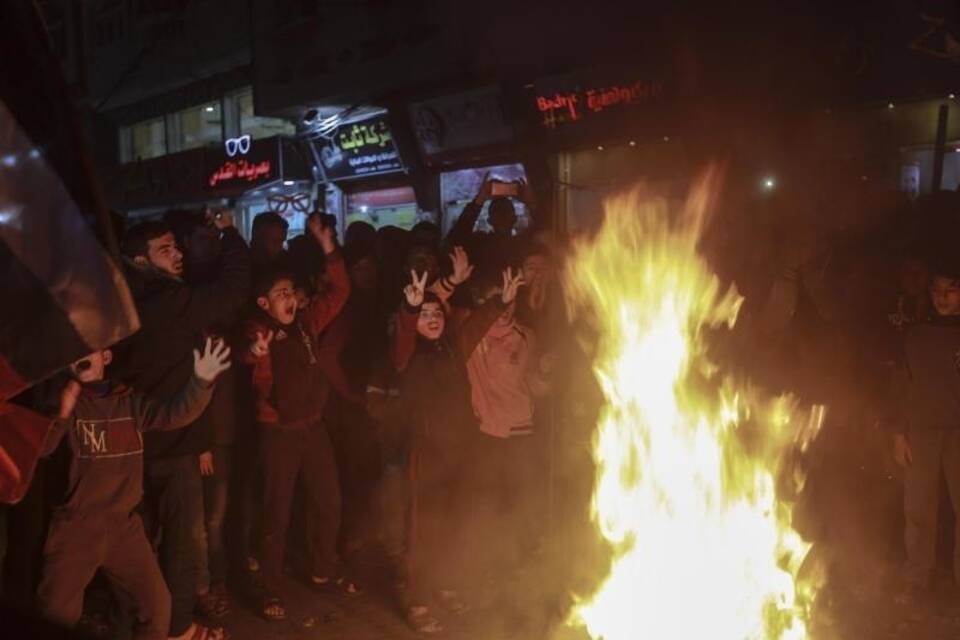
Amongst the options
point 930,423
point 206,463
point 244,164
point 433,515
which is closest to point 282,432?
point 206,463

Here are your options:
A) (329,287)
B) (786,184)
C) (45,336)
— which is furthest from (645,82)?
(45,336)

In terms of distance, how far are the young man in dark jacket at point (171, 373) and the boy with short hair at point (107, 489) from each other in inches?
12.3

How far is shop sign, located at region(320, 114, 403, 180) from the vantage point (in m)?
14.9

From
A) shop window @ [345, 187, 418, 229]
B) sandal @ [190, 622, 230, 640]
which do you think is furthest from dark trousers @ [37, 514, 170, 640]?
shop window @ [345, 187, 418, 229]

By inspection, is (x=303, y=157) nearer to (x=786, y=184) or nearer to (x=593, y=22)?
(x=593, y=22)

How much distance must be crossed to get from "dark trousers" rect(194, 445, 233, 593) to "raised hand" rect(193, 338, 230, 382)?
4.14ft

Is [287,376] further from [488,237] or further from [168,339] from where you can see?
[488,237]

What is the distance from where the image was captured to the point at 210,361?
4391mm

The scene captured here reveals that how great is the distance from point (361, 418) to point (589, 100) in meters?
6.59

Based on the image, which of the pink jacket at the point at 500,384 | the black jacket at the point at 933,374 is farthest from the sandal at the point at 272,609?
the black jacket at the point at 933,374

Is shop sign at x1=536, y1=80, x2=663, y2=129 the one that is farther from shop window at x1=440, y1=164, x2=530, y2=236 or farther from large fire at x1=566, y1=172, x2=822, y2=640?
large fire at x1=566, y1=172, x2=822, y2=640

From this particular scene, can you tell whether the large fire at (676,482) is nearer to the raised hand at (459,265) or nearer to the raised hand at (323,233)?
the raised hand at (459,265)

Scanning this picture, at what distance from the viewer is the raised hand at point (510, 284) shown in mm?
5730

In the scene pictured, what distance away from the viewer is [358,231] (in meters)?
7.74
